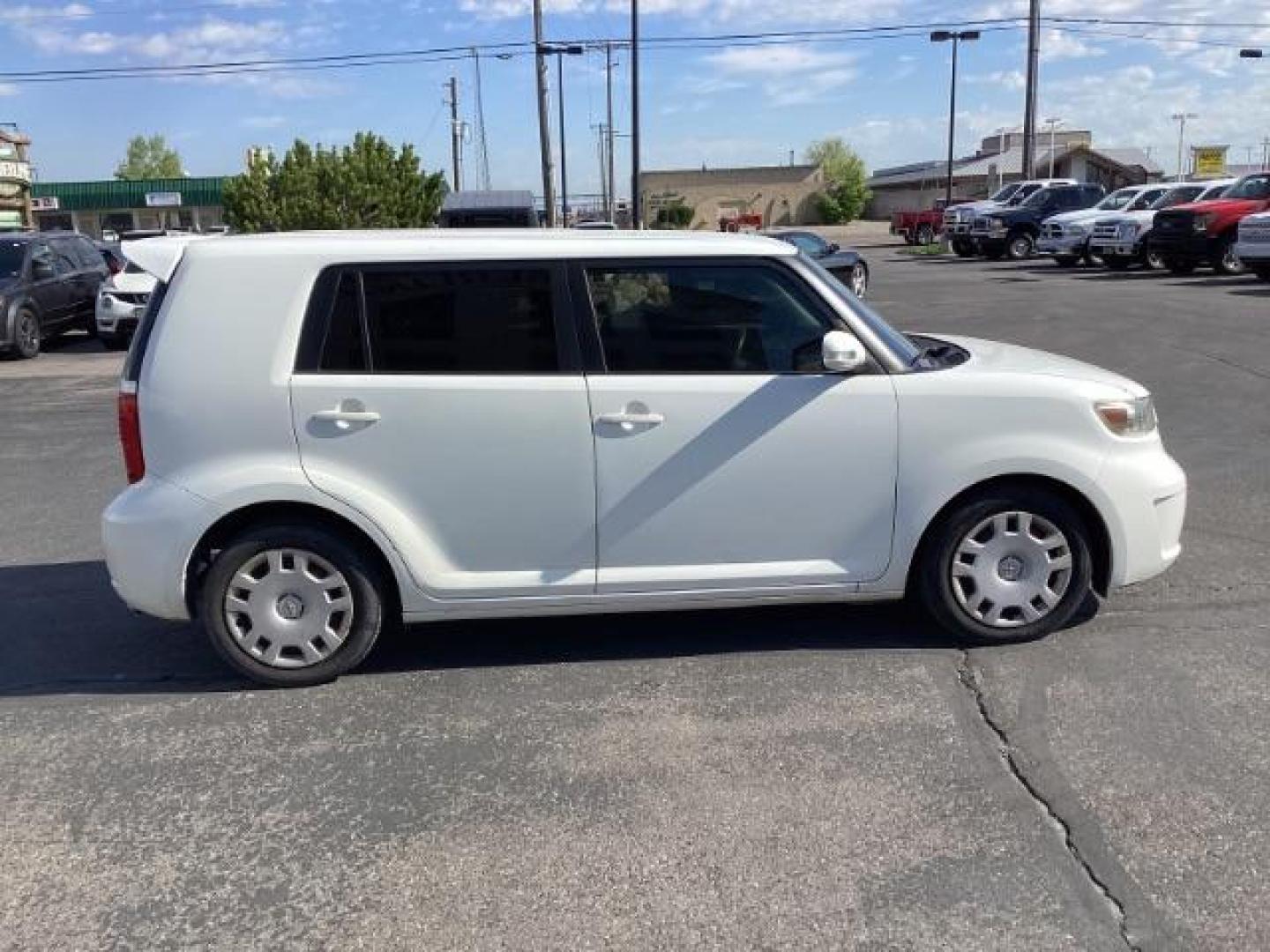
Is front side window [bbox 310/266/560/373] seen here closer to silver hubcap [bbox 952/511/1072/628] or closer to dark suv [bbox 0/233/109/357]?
silver hubcap [bbox 952/511/1072/628]

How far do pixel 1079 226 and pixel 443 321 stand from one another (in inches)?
1180


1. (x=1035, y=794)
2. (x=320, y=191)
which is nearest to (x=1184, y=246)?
(x=320, y=191)

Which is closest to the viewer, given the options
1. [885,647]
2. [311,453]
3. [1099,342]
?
[311,453]

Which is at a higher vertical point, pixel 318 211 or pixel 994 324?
pixel 318 211

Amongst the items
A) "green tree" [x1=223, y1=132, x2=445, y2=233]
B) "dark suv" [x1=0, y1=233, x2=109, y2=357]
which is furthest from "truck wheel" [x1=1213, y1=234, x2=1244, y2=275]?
"dark suv" [x1=0, y1=233, x2=109, y2=357]

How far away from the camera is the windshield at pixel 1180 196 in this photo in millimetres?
27906

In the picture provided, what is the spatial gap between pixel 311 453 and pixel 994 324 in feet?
48.7

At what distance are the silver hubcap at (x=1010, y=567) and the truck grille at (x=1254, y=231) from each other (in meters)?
20.5

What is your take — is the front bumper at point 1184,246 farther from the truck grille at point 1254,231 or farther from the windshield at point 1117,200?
the windshield at point 1117,200

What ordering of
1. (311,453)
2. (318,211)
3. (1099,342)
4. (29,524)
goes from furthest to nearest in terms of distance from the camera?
(318,211) < (1099,342) < (29,524) < (311,453)

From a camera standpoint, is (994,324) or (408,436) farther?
(994,324)

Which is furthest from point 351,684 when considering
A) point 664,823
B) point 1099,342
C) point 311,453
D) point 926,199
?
point 926,199

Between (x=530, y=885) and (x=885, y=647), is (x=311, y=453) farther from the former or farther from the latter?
(x=885, y=647)

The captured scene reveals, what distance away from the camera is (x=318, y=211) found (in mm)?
23125
